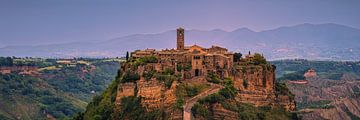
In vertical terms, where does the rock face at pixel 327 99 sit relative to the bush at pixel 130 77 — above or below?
below

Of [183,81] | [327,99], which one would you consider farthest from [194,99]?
[327,99]

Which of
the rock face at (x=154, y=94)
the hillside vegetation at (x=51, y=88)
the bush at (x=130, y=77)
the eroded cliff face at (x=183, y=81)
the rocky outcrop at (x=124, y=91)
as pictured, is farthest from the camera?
the hillside vegetation at (x=51, y=88)

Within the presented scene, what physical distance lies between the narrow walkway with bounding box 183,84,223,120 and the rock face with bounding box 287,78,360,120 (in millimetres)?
29281

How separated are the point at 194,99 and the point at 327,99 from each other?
70962mm

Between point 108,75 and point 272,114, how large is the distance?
11846cm

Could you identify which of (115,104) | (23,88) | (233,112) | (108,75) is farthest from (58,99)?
(233,112)

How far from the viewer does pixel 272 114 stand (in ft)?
219

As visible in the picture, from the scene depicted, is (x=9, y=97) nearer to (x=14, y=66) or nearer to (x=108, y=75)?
(x=14, y=66)

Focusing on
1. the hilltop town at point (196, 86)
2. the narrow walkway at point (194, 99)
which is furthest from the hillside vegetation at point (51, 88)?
the narrow walkway at point (194, 99)

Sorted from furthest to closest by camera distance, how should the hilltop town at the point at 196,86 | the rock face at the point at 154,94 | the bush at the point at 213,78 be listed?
1. the bush at the point at 213,78
2. the rock face at the point at 154,94
3. the hilltop town at the point at 196,86

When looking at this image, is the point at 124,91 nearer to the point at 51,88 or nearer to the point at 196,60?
the point at 196,60

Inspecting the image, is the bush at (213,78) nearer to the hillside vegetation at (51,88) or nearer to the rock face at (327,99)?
the rock face at (327,99)

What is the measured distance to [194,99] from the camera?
6112 centimetres

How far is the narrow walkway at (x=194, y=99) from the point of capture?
195 ft
